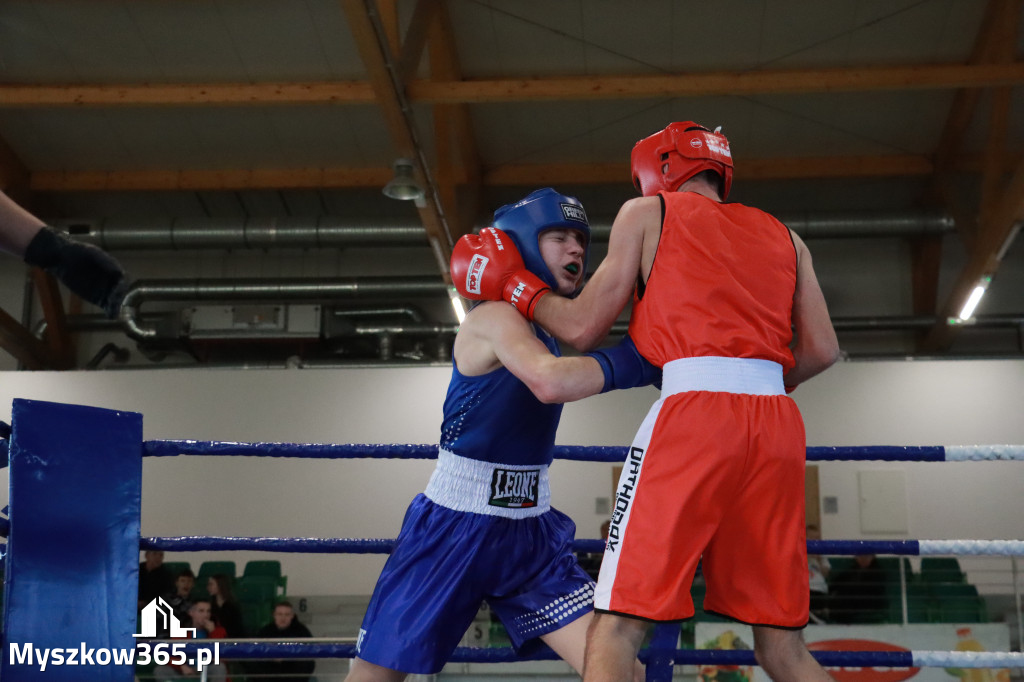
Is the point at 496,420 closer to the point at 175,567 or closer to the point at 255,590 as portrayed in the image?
the point at 255,590

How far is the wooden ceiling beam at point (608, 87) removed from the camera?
779 cm

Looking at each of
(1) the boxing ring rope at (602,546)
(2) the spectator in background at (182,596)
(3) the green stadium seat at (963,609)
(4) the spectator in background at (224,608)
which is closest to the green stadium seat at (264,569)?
(2) the spectator in background at (182,596)

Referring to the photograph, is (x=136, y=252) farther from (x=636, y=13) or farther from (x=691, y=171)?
(x=691, y=171)

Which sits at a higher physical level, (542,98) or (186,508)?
(542,98)

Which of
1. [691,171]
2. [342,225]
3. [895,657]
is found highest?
[342,225]

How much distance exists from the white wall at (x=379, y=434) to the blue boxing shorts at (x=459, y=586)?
22.8 ft

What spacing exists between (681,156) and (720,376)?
1.95 feet

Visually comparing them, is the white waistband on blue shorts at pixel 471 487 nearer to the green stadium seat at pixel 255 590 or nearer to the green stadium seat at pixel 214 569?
the green stadium seat at pixel 255 590

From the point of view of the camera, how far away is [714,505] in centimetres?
181

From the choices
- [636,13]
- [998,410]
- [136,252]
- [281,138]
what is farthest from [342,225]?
[998,410]

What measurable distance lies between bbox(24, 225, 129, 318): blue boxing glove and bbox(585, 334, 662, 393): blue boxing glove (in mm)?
998

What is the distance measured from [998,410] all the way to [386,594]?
862 centimetres

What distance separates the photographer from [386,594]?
2078mm

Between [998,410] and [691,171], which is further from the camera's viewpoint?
[998,410]
